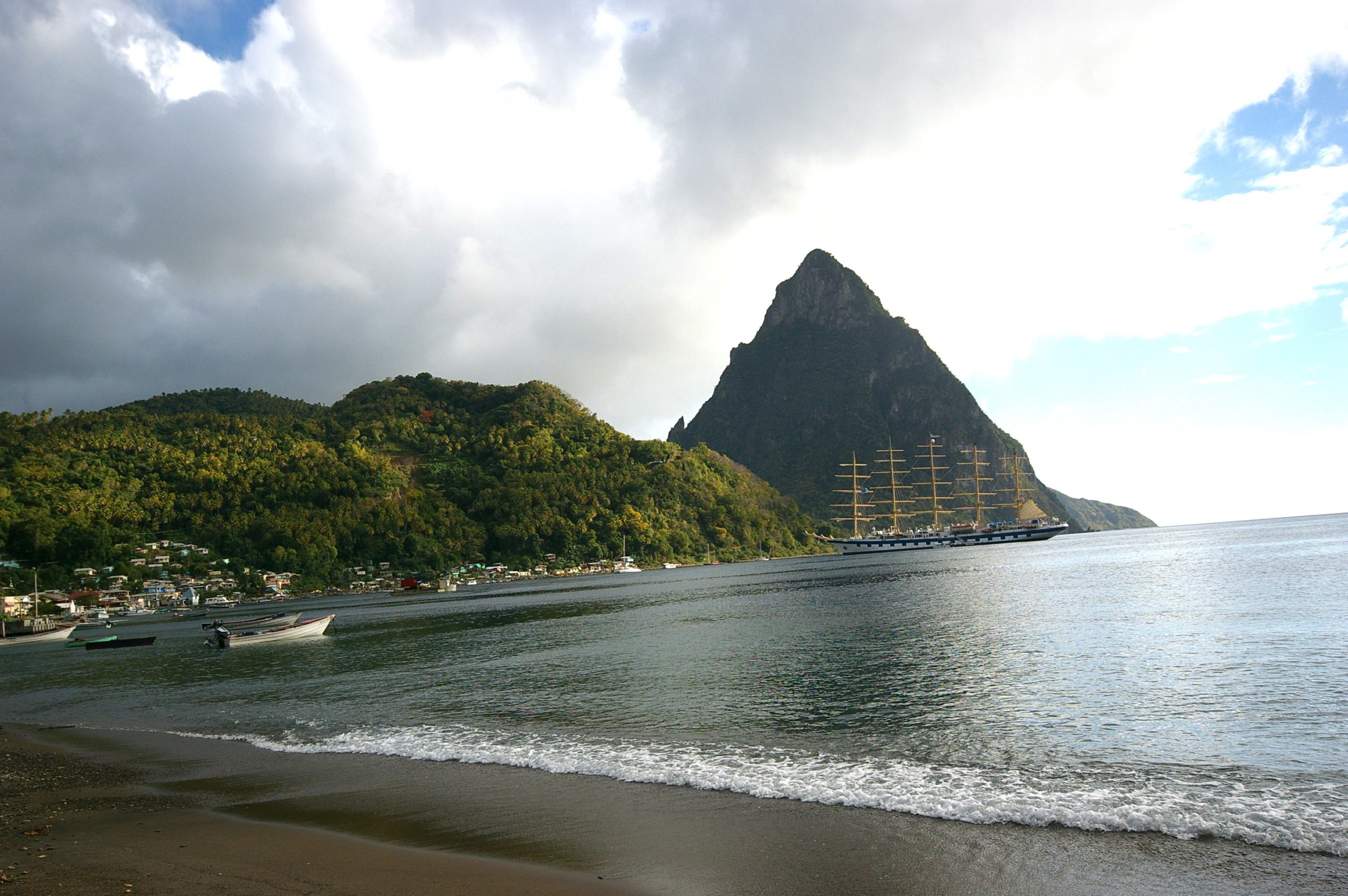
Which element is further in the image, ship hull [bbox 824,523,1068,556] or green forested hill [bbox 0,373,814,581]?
ship hull [bbox 824,523,1068,556]

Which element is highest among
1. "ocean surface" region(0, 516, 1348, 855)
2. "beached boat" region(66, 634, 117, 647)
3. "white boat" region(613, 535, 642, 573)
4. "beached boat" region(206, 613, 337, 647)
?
"ocean surface" region(0, 516, 1348, 855)

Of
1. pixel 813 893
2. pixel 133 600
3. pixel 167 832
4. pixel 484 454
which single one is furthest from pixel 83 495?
pixel 813 893

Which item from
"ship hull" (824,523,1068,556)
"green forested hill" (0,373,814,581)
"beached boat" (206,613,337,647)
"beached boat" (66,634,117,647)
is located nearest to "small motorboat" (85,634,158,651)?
"beached boat" (66,634,117,647)

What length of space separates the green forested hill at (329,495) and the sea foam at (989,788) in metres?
119

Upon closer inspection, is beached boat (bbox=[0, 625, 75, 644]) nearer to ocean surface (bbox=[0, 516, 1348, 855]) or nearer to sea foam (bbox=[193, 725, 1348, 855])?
ocean surface (bbox=[0, 516, 1348, 855])

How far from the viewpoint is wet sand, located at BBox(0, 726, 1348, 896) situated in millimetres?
8750

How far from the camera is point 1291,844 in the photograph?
373 inches

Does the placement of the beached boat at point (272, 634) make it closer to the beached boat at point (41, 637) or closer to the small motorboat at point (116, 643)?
the small motorboat at point (116, 643)

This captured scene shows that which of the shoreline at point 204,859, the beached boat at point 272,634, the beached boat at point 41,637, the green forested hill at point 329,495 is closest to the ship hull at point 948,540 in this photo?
the green forested hill at point 329,495

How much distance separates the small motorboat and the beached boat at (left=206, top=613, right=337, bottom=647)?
12.3 feet

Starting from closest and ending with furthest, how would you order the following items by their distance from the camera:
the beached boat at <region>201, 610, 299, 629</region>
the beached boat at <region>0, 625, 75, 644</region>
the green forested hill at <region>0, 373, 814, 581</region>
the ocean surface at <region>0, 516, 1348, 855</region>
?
the ocean surface at <region>0, 516, 1348, 855</region>, the beached boat at <region>201, 610, 299, 629</region>, the beached boat at <region>0, 625, 75, 644</region>, the green forested hill at <region>0, 373, 814, 581</region>

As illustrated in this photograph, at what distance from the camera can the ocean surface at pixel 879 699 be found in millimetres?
12195

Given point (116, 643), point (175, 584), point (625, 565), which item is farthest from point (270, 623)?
point (625, 565)

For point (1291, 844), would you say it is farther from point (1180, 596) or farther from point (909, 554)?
point (909, 554)
